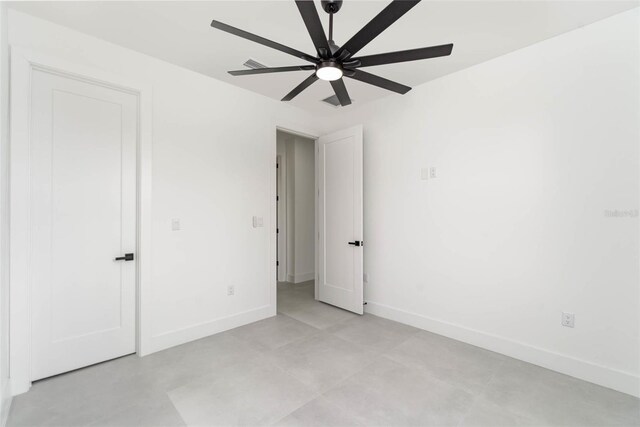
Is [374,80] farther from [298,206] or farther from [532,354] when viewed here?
[298,206]

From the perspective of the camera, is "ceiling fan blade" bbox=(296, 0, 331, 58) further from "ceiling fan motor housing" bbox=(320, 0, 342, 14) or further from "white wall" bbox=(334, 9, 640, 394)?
"white wall" bbox=(334, 9, 640, 394)

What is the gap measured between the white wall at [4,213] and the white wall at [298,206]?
12.1 feet

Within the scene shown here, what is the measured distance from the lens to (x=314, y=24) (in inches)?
54.2

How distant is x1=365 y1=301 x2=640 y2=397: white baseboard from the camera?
2.12m

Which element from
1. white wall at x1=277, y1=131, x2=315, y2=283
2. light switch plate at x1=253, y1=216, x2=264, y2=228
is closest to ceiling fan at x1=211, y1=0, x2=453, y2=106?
light switch plate at x1=253, y1=216, x2=264, y2=228

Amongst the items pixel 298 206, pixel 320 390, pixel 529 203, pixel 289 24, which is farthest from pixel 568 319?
pixel 298 206

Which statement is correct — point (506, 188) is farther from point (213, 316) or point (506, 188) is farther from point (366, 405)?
point (213, 316)

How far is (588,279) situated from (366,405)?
77.6 inches

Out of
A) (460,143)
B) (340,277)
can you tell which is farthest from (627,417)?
(340,277)

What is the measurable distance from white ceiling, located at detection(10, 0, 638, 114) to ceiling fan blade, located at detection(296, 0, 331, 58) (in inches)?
26.8

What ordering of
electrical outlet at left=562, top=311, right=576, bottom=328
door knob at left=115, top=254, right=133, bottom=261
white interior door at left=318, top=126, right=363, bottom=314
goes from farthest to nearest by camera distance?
white interior door at left=318, top=126, right=363, bottom=314 → door knob at left=115, top=254, right=133, bottom=261 → electrical outlet at left=562, top=311, right=576, bottom=328

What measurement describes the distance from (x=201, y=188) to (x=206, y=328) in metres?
1.47

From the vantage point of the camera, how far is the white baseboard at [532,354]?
2.12 metres

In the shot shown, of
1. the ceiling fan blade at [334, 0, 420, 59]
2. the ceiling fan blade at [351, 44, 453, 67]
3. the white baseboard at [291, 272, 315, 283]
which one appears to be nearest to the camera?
the ceiling fan blade at [334, 0, 420, 59]
